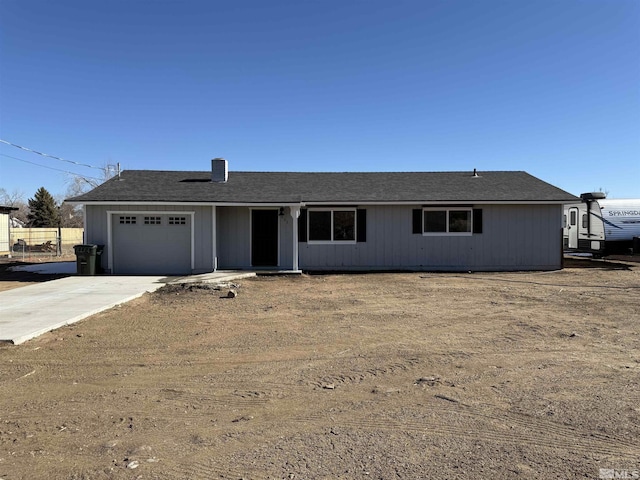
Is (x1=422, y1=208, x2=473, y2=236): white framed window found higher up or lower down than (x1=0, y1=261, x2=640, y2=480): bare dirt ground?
higher up

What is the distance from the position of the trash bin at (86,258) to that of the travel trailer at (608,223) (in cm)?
1933

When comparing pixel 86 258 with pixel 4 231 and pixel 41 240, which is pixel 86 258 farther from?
pixel 41 240

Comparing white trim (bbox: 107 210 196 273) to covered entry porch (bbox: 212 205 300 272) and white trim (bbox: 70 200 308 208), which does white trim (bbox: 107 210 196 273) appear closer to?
white trim (bbox: 70 200 308 208)

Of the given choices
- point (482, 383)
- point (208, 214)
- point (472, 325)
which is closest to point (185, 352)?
point (482, 383)

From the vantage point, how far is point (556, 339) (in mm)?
6621

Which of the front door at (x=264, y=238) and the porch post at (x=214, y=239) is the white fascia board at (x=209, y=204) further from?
the front door at (x=264, y=238)

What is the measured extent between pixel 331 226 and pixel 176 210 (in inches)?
213

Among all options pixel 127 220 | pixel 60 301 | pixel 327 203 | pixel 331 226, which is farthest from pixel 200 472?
pixel 127 220

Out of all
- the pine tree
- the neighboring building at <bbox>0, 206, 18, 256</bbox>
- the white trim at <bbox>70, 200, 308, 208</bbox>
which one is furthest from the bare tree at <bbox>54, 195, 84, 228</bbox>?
the white trim at <bbox>70, 200, 308, 208</bbox>

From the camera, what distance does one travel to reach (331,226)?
52.9ft

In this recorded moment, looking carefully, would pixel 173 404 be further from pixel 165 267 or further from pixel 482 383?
pixel 165 267

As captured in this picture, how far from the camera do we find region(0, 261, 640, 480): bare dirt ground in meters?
3.19

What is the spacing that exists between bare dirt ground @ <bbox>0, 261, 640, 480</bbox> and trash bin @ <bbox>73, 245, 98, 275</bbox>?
6.89 meters

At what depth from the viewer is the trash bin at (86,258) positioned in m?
14.3
